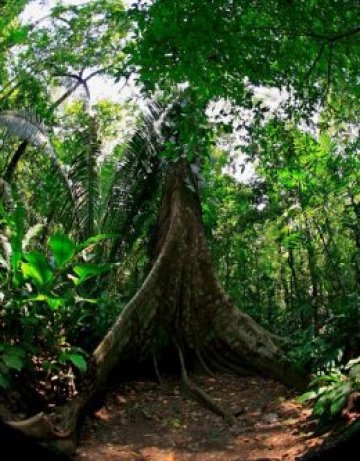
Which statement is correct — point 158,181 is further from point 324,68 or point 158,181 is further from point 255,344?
point 324,68

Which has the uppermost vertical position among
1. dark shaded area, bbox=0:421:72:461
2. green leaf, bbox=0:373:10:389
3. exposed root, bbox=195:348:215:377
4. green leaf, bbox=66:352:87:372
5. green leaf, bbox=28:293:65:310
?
green leaf, bbox=28:293:65:310

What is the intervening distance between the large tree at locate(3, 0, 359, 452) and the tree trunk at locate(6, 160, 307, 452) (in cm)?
2

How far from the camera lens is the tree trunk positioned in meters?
7.18

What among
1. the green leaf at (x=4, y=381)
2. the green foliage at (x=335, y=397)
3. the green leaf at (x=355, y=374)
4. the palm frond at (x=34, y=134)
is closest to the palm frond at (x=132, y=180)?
the palm frond at (x=34, y=134)

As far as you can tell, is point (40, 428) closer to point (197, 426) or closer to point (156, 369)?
point (197, 426)

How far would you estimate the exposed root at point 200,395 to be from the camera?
6.11m

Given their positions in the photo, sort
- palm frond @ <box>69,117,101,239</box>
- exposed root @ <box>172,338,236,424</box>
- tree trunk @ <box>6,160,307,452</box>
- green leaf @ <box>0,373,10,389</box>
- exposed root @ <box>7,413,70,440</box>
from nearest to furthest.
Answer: exposed root @ <box>7,413,70,440</box> < green leaf @ <box>0,373,10,389</box> < exposed root @ <box>172,338,236,424</box> < tree trunk @ <box>6,160,307,452</box> < palm frond @ <box>69,117,101,239</box>

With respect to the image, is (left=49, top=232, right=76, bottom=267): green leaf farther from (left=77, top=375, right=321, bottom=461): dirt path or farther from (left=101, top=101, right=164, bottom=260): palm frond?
(left=101, top=101, right=164, bottom=260): palm frond

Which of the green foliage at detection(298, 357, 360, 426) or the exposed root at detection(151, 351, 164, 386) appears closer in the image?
the green foliage at detection(298, 357, 360, 426)

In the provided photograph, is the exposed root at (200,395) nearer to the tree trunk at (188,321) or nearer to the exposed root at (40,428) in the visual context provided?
the tree trunk at (188,321)

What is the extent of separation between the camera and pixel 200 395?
22.2 feet

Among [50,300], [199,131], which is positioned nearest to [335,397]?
[50,300]

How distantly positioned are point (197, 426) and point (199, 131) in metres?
3.43

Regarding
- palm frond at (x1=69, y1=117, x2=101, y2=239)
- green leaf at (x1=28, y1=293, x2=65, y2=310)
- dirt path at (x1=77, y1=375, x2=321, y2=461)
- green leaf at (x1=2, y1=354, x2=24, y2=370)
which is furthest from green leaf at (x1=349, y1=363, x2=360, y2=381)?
palm frond at (x1=69, y1=117, x2=101, y2=239)
